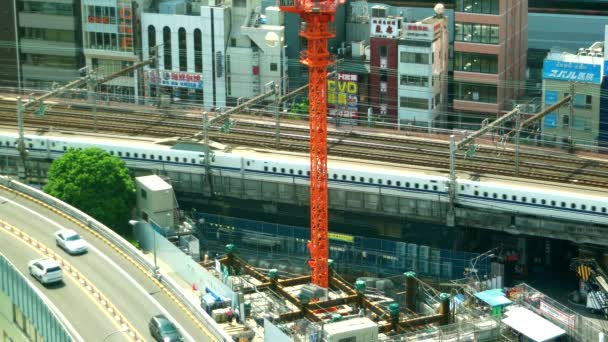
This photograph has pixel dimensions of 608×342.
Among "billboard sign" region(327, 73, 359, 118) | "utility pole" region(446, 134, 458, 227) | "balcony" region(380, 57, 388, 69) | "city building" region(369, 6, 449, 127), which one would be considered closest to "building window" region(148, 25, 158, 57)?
"billboard sign" region(327, 73, 359, 118)

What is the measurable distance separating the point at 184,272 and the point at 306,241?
8637 millimetres

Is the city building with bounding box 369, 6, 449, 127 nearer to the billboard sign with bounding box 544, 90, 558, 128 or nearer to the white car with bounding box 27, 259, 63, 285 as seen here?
the billboard sign with bounding box 544, 90, 558, 128

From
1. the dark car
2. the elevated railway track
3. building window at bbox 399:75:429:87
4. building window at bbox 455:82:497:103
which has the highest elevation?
building window at bbox 399:75:429:87

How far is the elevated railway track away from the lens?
10731cm

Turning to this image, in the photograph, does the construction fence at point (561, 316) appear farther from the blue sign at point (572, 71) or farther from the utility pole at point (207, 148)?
the blue sign at point (572, 71)

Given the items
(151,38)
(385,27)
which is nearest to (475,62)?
(385,27)

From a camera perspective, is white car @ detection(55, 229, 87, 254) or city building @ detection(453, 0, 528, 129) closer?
white car @ detection(55, 229, 87, 254)

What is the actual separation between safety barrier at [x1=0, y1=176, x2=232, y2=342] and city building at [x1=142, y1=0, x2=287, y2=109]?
84.1ft

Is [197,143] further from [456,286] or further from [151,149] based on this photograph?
[456,286]

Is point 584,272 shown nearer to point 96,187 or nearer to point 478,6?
point 478,6

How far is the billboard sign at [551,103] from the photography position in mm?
119125

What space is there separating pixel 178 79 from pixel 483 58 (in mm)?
25701

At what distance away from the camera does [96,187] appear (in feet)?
353

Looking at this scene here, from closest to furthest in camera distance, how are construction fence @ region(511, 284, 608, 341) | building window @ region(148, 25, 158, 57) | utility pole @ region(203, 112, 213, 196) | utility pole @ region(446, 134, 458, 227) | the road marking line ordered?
the road marking line < construction fence @ region(511, 284, 608, 341) < utility pole @ region(446, 134, 458, 227) < utility pole @ region(203, 112, 213, 196) < building window @ region(148, 25, 158, 57)
